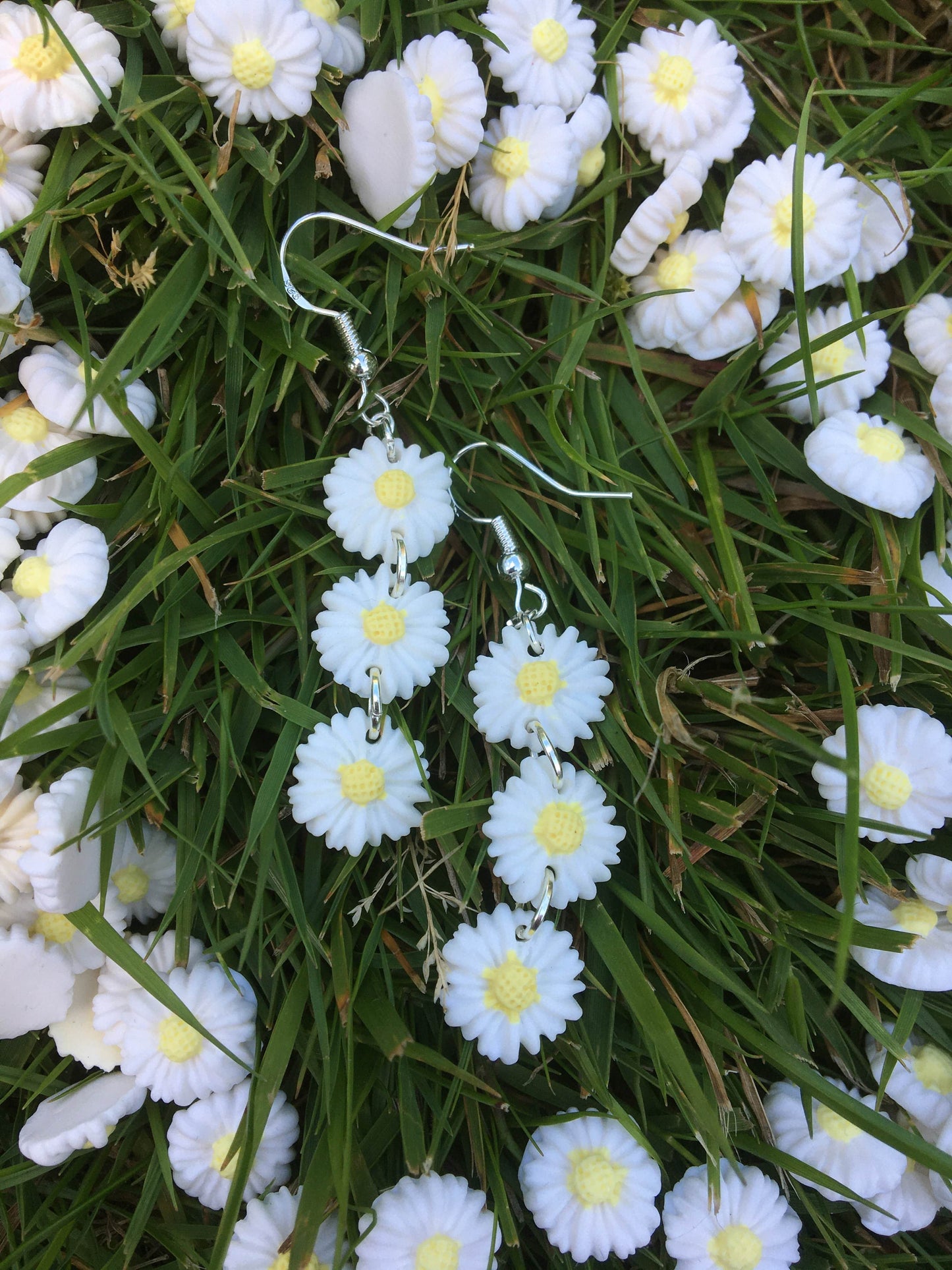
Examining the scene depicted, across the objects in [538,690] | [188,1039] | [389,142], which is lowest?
[188,1039]

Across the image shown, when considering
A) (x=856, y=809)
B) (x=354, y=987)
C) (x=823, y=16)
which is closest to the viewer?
(x=856, y=809)

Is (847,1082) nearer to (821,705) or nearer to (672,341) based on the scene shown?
(821,705)

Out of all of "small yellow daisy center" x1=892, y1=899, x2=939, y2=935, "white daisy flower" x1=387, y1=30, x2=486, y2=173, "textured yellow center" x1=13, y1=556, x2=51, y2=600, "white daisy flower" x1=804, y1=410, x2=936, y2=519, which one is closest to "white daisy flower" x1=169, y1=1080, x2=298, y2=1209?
"textured yellow center" x1=13, y1=556, x2=51, y2=600

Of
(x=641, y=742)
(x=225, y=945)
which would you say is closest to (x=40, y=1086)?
(x=225, y=945)

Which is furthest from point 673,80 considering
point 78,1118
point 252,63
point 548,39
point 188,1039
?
point 78,1118

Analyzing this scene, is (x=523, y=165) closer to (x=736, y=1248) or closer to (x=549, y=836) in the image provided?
(x=549, y=836)

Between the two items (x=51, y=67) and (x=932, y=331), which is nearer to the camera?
(x=51, y=67)

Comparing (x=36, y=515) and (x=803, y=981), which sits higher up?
(x=36, y=515)

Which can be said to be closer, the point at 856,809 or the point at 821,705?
the point at 856,809

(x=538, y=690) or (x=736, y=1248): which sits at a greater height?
(x=538, y=690)
